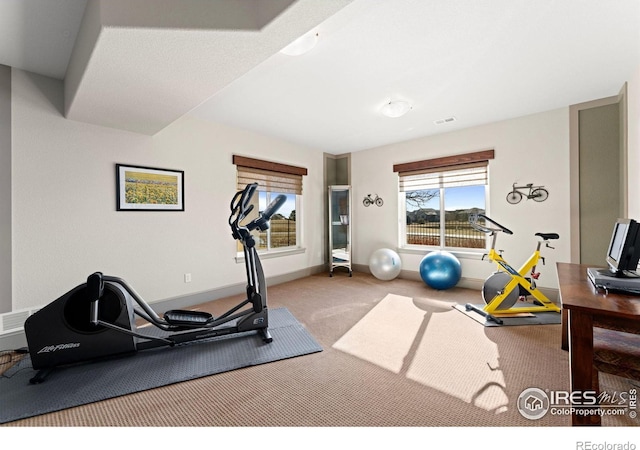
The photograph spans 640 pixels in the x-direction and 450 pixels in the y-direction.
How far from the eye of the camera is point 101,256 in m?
2.94

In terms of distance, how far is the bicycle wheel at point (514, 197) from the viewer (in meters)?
3.83

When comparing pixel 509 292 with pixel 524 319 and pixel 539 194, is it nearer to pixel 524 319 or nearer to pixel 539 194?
pixel 524 319

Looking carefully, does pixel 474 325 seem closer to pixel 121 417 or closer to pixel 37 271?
pixel 121 417

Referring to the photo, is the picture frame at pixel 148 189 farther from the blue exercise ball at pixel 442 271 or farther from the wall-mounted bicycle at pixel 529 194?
the wall-mounted bicycle at pixel 529 194

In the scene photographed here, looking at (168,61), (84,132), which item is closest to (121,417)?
(168,61)

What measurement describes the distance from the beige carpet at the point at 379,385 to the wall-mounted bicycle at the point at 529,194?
1797 millimetres

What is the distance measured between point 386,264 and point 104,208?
4111 millimetres

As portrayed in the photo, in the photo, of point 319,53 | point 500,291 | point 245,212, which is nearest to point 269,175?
point 245,212

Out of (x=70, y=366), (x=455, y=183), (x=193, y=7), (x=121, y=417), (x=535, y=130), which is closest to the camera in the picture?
(x=193, y=7)

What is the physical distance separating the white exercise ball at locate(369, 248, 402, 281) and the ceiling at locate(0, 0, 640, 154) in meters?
2.46

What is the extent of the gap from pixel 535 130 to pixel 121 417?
207 inches

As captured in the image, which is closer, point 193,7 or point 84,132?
point 193,7

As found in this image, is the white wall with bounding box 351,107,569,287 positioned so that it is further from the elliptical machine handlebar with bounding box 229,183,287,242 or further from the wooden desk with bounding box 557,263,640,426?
the elliptical machine handlebar with bounding box 229,183,287,242

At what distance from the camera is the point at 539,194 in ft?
12.0
